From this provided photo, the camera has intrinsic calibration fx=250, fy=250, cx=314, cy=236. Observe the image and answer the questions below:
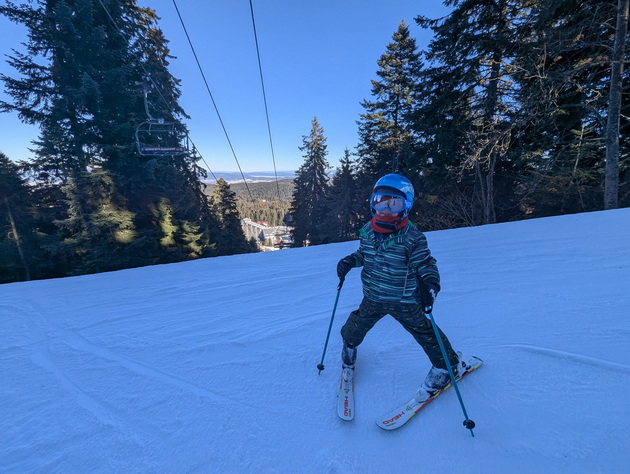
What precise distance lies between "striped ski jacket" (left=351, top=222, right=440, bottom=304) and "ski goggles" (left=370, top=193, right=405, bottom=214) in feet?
0.49

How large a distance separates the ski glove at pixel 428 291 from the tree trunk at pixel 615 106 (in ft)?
35.3

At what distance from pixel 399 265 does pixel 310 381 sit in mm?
1213

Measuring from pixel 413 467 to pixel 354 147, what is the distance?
877 inches

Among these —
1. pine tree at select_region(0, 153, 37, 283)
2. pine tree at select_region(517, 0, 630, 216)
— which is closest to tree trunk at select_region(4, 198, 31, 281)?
pine tree at select_region(0, 153, 37, 283)

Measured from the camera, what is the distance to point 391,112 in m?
18.4

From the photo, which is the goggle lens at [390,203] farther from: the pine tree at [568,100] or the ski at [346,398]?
the pine tree at [568,100]

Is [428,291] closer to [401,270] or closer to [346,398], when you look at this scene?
[401,270]

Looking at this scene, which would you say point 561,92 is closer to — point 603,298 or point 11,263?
point 603,298

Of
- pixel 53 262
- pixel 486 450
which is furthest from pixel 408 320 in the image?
pixel 53 262

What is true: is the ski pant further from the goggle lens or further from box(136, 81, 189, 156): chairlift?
box(136, 81, 189, 156): chairlift

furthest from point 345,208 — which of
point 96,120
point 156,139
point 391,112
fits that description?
point 96,120

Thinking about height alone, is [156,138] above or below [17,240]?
above

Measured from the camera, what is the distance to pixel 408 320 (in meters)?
1.73

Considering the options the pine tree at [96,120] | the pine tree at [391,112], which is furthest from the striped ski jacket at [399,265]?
the pine tree at [391,112]
